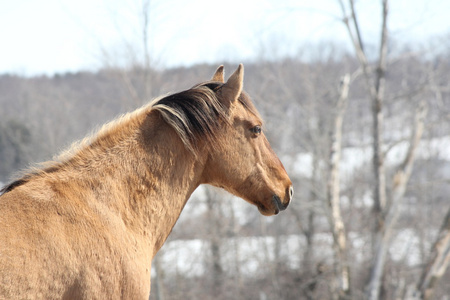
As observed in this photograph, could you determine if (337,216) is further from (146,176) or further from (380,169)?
(146,176)

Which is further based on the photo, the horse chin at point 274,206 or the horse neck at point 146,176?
the horse chin at point 274,206

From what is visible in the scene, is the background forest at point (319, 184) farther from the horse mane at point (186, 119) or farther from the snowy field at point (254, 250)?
the horse mane at point (186, 119)

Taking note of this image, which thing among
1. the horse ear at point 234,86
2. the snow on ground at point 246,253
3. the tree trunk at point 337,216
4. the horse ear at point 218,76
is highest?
the horse ear at point 218,76

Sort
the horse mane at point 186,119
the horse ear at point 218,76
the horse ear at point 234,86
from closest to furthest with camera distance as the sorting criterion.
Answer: the horse mane at point 186,119, the horse ear at point 234,86, the horse ear at point 218,76

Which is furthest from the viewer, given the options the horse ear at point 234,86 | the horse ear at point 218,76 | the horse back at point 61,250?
the horse ear at point 218,76

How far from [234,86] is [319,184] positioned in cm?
1477

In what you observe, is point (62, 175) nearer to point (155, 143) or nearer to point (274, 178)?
point (155, 143)

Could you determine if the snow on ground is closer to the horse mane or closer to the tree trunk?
the tree trunk

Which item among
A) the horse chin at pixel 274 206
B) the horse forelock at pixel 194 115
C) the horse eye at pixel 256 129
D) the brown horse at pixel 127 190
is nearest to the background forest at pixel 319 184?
the horse chin at pixel 274 206

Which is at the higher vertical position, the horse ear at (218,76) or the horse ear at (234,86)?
the horse ear at (218,76)

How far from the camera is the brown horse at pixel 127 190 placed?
246 cm

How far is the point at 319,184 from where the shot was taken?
Result: 1752 centimetres

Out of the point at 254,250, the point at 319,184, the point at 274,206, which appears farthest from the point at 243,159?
the point at 254,250

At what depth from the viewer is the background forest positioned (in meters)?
11.4
